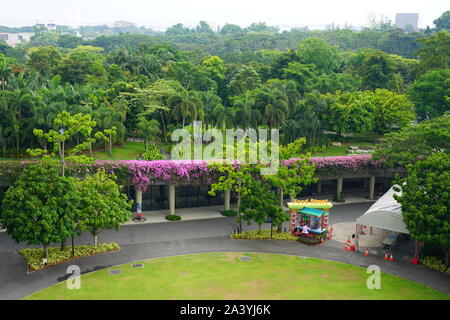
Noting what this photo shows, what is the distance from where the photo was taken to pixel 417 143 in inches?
1689

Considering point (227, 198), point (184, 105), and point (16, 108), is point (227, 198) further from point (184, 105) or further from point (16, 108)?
point (16, 108)

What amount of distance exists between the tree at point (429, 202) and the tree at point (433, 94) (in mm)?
33006

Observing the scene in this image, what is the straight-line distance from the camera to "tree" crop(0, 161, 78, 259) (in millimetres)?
30031

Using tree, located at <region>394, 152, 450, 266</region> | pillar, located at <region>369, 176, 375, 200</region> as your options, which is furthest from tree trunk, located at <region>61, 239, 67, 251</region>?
pillar, located at <region>369, 176, 375, 200</region>

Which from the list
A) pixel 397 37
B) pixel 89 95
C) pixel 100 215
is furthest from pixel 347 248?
pixel 397 37

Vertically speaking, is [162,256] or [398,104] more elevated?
[398,104]

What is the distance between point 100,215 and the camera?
108 ft

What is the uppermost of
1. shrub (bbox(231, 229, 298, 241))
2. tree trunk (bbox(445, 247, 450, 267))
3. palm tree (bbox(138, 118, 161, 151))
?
palm tree (bbox(138, 118, 161, 151))

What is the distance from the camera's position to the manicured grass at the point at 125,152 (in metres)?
50.7

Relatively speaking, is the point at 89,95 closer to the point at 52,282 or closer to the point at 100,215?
the point at 100,215

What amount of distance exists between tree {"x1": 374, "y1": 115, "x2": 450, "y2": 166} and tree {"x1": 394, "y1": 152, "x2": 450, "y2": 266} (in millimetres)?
8274

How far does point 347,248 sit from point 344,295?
26.9 ft

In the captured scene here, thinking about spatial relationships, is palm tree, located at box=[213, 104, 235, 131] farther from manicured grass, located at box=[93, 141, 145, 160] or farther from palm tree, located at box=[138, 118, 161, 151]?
manicured grass, located at box=[93, 141, 145, 160]

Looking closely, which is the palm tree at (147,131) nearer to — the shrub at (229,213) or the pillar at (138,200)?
the pillar at (138,200)
